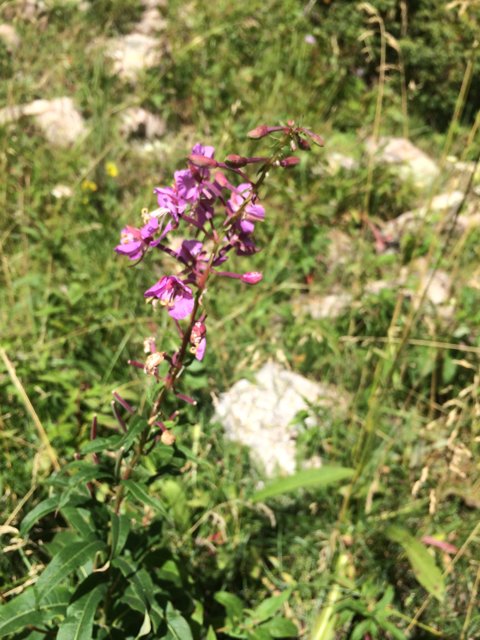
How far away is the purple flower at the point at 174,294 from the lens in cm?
132

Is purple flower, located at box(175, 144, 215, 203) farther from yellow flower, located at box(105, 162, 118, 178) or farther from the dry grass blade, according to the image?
yellow flower, located at box(105, 162, 118, 178)

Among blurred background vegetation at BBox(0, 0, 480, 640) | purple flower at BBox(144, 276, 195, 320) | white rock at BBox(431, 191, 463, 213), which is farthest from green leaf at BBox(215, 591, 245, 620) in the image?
white rock at BBox(431, 191, 463, 213)

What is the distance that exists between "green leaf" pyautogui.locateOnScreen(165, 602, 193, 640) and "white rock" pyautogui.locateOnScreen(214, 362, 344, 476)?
3.12 feet

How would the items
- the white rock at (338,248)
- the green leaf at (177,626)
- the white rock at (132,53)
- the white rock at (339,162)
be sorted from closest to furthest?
the green leaf at (177,626) < the white rock at (338,248) < the white rock at (339,162) < the white rock at (132,53)

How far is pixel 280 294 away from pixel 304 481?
4.66 ft

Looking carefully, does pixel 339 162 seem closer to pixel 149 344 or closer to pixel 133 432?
pixel 149 344

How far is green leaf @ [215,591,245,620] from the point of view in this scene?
1.90 m

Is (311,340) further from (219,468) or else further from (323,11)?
(323,11)

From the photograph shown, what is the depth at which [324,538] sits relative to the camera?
230 cm

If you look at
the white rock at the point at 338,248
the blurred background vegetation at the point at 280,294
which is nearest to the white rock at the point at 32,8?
the blurred background vegetation at the point at 280,294

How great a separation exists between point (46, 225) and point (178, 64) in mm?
2101

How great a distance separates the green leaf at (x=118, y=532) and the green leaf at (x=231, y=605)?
1.91ft

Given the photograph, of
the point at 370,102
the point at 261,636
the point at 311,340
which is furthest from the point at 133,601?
the point at 370,102

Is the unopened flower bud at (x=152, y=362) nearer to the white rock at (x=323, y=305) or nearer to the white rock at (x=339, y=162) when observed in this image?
the white rock at (x=323, y=305)
